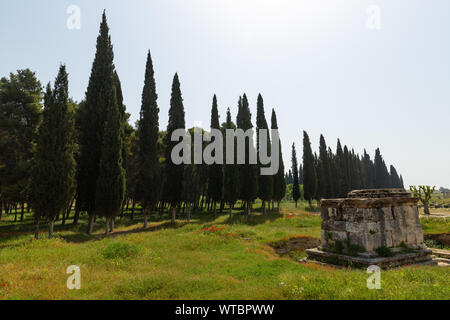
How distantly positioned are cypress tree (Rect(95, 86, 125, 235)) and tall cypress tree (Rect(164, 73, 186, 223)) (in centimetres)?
771

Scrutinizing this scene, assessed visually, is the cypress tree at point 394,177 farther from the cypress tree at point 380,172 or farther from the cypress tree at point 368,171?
the cypress tree at point 368,171

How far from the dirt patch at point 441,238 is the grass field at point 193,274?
8.42m

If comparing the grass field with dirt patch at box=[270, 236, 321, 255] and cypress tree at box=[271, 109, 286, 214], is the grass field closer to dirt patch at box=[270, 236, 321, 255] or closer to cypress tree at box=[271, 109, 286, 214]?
dirt patch at box=[270, 236, 321, 255]

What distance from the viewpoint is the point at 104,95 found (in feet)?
78.1

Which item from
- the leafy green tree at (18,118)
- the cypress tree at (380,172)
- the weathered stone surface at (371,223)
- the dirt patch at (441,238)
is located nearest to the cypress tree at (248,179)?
the dirt patch at (441,238)

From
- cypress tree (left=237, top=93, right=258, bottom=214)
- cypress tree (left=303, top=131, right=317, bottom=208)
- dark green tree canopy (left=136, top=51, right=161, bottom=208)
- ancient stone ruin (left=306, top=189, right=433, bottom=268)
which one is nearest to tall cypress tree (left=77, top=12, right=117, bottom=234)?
dark green tree canopy (left=136, top=51, right=161, bottom=208)

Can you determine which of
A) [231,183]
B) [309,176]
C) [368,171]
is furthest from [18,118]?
[368,171]

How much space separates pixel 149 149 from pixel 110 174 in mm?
6640

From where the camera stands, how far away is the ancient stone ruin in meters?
11.1

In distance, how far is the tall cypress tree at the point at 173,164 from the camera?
2850 cm

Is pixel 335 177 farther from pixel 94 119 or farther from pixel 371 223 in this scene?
pixel 94 119

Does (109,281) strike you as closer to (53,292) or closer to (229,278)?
(53,292)
